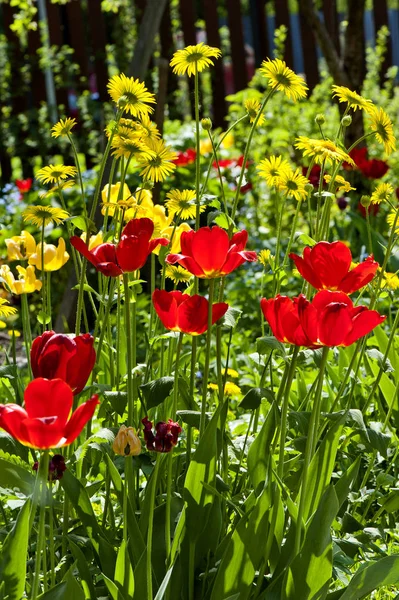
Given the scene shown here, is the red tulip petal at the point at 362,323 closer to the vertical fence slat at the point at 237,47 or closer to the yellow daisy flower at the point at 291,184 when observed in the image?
the yellow daisy flower at the point at 291,184

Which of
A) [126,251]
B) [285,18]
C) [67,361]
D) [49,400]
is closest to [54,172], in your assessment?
[126,251]

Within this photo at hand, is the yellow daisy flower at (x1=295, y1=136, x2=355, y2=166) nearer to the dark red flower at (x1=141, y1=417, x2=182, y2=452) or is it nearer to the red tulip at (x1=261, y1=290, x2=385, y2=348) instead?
the red tulip at (x1=261, y1=290, x2=385, y2=348)

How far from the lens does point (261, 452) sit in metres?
Answer: 1.54

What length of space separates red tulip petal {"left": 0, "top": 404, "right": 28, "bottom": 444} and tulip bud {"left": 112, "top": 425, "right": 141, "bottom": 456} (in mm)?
182

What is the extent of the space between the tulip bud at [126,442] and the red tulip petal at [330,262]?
39 centimetres

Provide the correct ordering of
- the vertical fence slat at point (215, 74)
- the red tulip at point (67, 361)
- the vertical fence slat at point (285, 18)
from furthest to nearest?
the vertical fence slat at point (285, 18), the vertical fence slat at point (215, 74), the red tulip at point (67, 361)

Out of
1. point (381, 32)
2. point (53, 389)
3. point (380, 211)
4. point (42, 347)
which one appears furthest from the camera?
point (381, 32)

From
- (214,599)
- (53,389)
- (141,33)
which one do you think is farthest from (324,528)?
(141,33)

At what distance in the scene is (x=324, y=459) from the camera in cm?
147

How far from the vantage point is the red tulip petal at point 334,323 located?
1.18 metres

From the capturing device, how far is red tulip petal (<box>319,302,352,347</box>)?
1.18 metres

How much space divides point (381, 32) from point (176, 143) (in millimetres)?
2255

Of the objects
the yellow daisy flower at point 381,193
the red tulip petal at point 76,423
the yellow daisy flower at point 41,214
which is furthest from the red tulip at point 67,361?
the yellow daisy flower at point 381,193

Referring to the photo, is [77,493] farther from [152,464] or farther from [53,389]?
[53,389]
